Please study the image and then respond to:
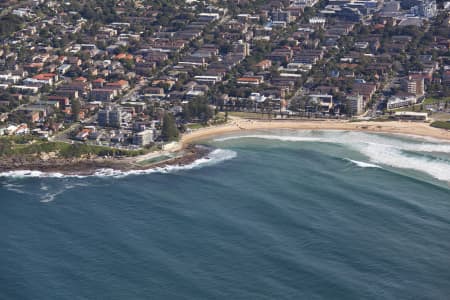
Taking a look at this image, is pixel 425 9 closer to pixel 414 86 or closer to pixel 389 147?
pixel 414 86

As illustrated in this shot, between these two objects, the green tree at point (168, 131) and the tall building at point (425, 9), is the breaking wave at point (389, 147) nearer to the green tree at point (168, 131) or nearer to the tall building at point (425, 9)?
the green tree at point (168, 131)

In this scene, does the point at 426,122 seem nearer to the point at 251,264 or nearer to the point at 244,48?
the point at 244,48

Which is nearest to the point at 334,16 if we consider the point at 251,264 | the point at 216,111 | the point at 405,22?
the point at 405,22

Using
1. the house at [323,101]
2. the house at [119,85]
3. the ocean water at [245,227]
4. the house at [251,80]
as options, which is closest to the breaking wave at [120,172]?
the ocean water at [245,227]

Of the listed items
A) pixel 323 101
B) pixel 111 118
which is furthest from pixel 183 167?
pixel 323 101

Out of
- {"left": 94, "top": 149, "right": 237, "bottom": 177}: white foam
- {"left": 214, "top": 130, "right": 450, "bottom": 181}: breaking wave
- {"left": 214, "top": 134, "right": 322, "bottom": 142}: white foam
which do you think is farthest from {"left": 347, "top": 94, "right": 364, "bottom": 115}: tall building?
{"left": 94, "top": 149, "right": 237, "bottom": 177}: white foam

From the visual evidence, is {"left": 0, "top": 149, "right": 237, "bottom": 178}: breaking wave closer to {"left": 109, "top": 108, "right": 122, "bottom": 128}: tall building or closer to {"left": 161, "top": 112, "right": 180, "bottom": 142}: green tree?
{"left": 161, "top": 112, "right": 180, "bottom": 142}: green tree

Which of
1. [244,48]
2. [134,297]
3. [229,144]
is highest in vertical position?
[244,48]
